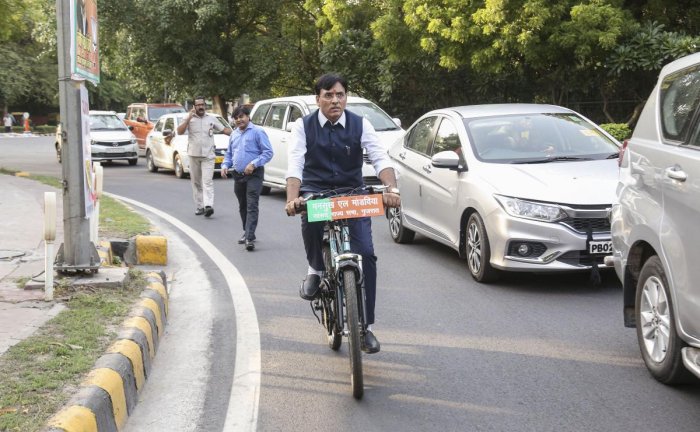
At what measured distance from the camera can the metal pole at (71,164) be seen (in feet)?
24.4

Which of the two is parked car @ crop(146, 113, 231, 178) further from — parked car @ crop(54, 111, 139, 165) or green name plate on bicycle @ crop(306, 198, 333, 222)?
green name plate on bicycle @ crop(306, 198, 333, 222)

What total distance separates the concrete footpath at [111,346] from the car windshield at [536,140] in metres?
3.44

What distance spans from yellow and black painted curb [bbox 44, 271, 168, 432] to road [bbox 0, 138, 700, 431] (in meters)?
0.43

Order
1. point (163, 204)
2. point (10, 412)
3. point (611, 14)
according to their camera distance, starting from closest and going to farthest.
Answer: point (10, 412) → point (163, 204) → point (611, 14)

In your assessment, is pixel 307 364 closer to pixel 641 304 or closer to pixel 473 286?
pixel 641 304

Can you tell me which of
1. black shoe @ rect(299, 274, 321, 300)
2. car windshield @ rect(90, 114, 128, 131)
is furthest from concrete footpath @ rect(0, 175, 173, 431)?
car windshield @ rect(90, 114, 128, 131)

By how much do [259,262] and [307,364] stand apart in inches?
166

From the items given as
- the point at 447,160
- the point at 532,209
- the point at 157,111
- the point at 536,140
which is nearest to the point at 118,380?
the point at 532,209

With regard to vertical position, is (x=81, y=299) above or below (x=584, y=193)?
below

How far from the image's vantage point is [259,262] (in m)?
10.0

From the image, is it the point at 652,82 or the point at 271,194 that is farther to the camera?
the point at 652,82

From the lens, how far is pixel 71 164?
7609mm

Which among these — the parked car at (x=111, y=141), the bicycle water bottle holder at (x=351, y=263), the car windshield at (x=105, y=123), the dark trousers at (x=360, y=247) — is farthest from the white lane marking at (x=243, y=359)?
the car windshield at (x=105, y=123)

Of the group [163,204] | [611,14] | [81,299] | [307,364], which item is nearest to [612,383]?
[307,364]
